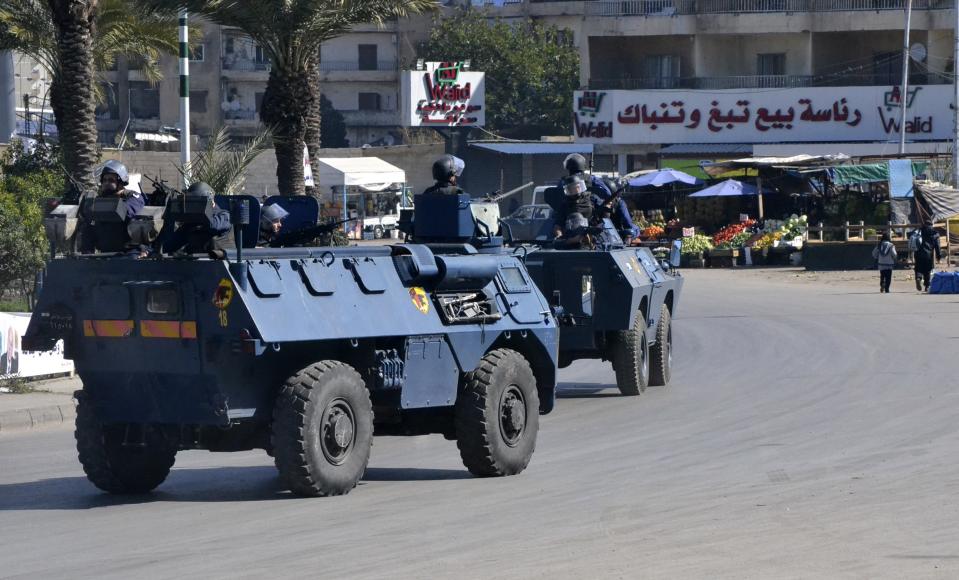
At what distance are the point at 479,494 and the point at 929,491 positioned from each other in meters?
2.91

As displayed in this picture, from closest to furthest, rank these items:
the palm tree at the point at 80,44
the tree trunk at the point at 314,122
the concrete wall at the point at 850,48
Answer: the palm tree at the point at 80,44
the tree trunk at the point at 314,122
the concrete wall at the point at 850,48

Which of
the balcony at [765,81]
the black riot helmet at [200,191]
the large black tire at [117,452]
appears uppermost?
the balcony at [765,81]

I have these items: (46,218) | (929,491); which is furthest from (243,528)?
(929,491)

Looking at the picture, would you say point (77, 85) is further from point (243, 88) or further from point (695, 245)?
point (243, 88)

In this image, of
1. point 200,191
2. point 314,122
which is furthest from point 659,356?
point 314,122

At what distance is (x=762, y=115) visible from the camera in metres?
54.5

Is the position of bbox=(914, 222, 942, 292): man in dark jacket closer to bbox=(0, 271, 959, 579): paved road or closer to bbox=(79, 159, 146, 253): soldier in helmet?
bbox=(0, 271, 959, 579): paved road

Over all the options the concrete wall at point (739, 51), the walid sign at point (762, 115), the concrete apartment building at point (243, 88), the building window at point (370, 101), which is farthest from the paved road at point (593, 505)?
the building window at point (370, 101)

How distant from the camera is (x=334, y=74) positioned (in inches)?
3187

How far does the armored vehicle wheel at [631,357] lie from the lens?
15.9 m

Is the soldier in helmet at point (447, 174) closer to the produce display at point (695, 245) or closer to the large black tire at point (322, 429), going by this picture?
the large black tire at point (322, 429)

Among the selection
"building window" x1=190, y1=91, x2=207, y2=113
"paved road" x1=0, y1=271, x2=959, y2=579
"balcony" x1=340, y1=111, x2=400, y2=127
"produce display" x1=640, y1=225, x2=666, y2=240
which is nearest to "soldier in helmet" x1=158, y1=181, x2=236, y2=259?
"paved road" x1=0, y1=271, x2=959, y2=579

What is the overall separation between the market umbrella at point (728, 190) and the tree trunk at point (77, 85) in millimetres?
26057

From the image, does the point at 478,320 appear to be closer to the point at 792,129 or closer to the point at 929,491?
the point at 929,491
